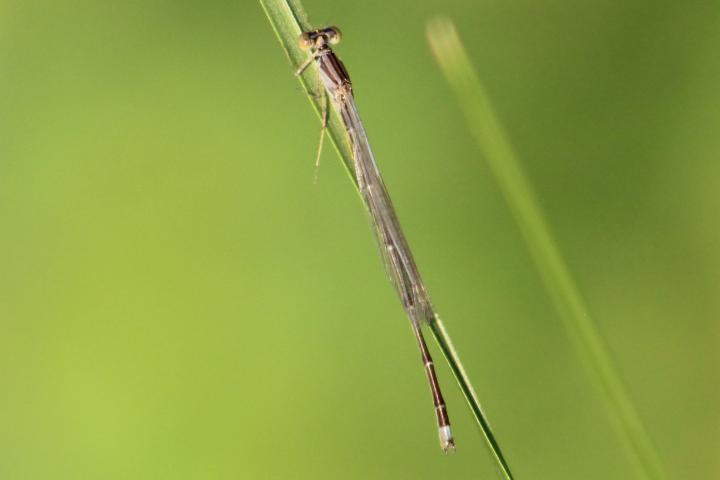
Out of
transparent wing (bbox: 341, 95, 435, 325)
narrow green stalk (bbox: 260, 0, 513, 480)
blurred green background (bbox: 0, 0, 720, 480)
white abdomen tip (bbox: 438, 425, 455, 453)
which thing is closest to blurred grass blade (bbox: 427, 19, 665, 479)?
narrow green stalk (bbox: 260, 0, 513, 480)

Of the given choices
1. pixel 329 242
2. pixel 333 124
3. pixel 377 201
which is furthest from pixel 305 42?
pixel 329 242

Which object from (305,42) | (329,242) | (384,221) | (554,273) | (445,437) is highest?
(305,42)

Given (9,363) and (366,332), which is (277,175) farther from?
(9,363)

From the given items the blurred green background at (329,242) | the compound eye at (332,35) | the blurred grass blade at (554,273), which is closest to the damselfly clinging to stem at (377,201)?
the compound eye at (332,35)

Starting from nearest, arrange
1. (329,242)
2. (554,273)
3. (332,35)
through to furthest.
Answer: (554,273), (332,35), (329,242)

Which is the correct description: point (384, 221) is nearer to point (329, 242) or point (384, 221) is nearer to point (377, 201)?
point (377, 201)

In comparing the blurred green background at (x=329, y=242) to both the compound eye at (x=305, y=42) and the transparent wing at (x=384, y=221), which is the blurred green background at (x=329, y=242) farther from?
the compound eye at (x=305, y=42)

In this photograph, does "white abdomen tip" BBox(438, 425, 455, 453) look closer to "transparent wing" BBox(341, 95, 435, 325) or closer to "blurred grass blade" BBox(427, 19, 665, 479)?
"transparent wing" BBox(341, 95, 435, 325)
